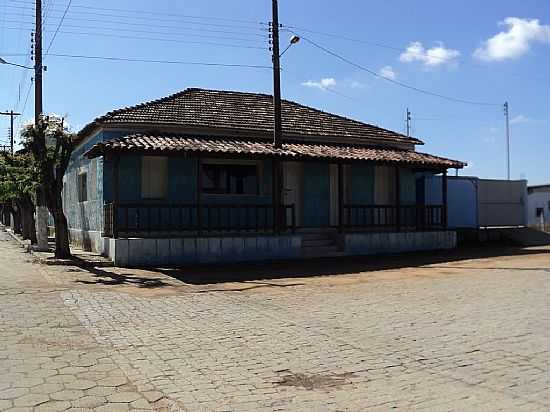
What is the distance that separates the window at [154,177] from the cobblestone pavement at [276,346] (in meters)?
5.53

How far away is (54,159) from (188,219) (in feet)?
13.5

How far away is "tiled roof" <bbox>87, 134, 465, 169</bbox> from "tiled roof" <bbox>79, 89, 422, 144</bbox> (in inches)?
29.0

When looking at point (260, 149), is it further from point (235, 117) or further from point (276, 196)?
point (235, 117)

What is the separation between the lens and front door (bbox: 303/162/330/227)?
67.1ft

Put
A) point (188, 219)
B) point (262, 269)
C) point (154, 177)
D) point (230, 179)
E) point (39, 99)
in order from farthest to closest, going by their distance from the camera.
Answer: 1. point (39, 99)
2. point (230, 179)
3. point (154, 177)
4. point (188, 219)
5. point (262, 269)

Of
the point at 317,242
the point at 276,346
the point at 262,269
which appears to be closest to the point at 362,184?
the point at 317,242

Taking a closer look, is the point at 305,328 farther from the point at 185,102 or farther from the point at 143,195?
the point at 185,102

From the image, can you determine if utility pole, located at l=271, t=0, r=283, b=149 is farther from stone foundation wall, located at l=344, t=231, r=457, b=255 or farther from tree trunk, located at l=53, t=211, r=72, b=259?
tree trunk, located at l=53, t=211, r=72, b=259

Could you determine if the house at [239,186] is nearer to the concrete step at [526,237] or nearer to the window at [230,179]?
the window at [230,179]

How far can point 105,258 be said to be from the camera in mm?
17328

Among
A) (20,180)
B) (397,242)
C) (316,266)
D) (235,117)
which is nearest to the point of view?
(316,266)

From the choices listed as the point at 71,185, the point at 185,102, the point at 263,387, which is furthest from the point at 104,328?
the point at 71,185

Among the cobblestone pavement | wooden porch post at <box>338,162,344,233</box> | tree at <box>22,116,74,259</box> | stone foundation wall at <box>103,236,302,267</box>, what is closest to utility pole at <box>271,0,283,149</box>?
wooden porch post at <box>338,162,344,233</box>

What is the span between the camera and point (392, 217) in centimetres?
2170
